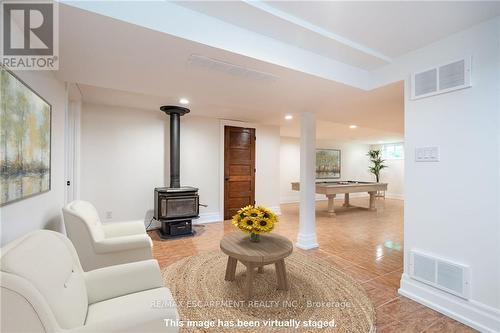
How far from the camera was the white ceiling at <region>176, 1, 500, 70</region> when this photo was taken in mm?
1601

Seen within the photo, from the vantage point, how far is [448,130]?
1962 millimetres

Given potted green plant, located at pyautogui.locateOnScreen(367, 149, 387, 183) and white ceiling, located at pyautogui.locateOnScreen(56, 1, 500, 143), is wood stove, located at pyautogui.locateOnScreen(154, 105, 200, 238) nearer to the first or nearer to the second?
white ceiling, located at pyautogui.locateOnScreen(56, 1, 500, 143)

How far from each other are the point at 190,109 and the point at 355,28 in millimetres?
3186

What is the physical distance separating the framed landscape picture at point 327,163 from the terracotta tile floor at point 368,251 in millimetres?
2500

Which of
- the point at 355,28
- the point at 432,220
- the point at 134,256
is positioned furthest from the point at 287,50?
the point at 134,256

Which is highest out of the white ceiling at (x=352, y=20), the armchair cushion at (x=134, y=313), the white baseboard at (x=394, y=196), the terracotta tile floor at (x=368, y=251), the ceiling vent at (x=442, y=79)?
the white ceiling at (x=352, y=20)

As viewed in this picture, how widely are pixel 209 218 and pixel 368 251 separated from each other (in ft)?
10.2

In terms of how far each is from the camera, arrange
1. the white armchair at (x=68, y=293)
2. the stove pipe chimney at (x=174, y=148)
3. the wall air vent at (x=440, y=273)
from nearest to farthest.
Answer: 1. the white armchair at (x=68, y=293)
2. the wall air vent at (x=440, y=273)
3. the stove pipe chimney at (x=174, y=148)

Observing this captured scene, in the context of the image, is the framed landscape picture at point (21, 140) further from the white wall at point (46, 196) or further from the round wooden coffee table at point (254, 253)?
the round wooden coffee table at point (254, 253)

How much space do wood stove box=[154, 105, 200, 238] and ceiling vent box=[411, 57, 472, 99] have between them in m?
3.41

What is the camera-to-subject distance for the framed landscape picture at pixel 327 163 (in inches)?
334

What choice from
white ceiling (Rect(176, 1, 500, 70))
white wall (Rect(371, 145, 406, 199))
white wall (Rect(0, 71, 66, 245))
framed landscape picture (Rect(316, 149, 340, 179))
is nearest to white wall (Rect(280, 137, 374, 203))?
framed landscape picture (Rect(316, 149, 340, 179))

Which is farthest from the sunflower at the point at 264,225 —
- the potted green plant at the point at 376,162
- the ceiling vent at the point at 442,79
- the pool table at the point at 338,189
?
the potted green plant at the point at 376,162

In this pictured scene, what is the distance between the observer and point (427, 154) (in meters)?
2.10
